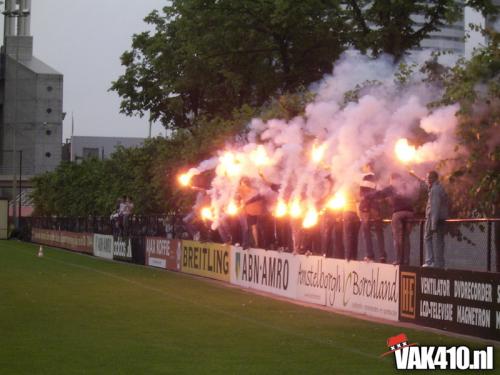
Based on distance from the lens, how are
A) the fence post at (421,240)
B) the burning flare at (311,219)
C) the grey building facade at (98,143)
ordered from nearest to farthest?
the fence post at (421,240) → the burning flare at (311,219) → the grey building facade at (98,143)

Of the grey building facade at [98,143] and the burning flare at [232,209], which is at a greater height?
the grey building facade at [98,143]

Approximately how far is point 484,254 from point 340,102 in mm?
14510

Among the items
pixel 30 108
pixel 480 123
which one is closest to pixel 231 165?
pixel 480 123

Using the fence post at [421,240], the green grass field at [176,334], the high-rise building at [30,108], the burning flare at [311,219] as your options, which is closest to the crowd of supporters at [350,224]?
the burning flare at [311,219]

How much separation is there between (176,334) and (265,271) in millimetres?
10808

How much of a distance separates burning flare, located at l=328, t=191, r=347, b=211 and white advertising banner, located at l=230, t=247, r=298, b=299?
1855mm

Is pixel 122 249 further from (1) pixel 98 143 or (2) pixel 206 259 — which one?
(1) pixel 98 143

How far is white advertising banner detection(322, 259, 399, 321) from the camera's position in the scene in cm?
2072

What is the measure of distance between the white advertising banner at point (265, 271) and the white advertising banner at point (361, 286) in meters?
1.59

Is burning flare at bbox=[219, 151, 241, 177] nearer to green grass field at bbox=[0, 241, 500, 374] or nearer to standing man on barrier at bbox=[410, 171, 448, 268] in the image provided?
green grass field at bbox=[0, 241, 500, 374]

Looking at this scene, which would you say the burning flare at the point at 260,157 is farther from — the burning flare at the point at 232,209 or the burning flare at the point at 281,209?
the burning flare at the point at 281,209

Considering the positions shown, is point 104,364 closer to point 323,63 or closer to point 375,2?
point 375,2

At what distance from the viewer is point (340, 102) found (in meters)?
32.0

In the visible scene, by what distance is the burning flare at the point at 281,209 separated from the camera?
2770 cm
